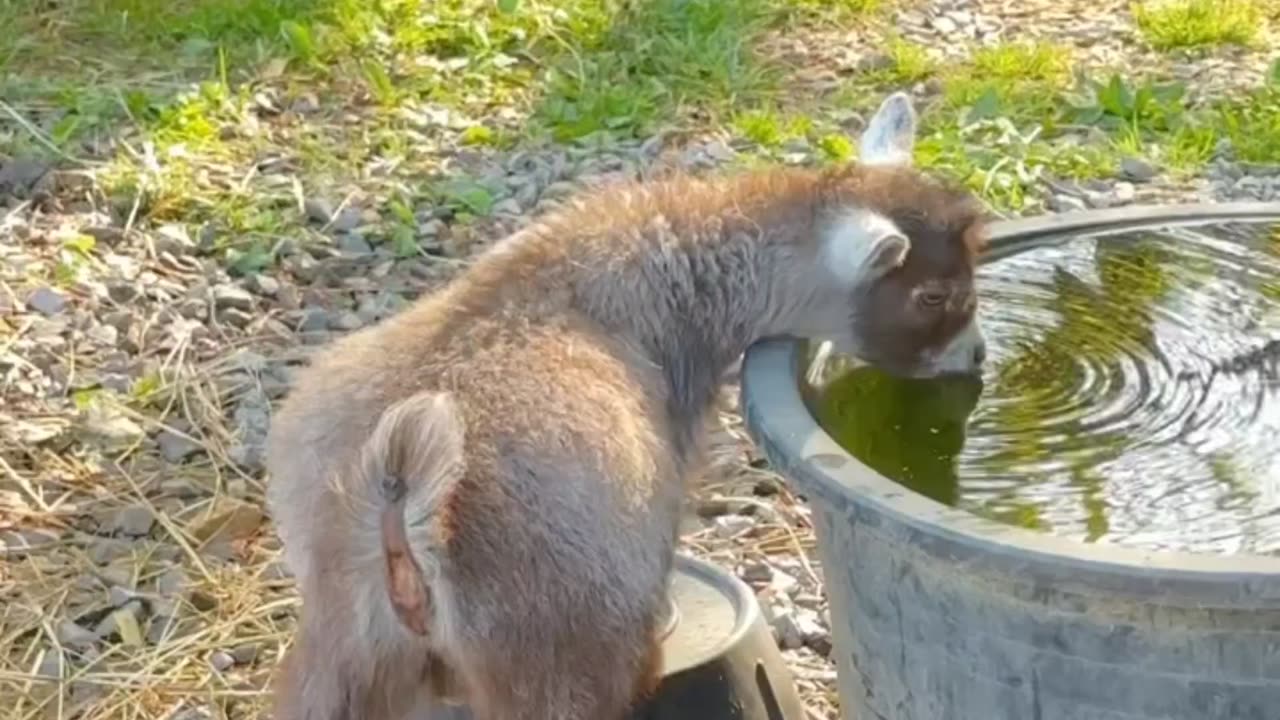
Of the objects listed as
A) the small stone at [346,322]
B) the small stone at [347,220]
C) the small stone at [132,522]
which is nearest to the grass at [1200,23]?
the small stone at [347,220]

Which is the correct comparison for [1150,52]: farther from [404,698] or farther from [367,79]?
[404,698]

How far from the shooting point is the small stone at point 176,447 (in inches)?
193

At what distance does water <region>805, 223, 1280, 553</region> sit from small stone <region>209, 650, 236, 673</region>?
4.19ft

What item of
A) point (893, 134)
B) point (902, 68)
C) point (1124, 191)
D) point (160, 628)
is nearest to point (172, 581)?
point (160, 628)

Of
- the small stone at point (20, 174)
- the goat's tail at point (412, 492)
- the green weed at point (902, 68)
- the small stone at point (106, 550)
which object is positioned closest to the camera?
the goat's tail at point (412, 492)

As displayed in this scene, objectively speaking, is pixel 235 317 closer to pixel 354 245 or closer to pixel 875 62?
pixel 354 245

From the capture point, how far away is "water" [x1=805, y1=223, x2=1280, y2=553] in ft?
10.4

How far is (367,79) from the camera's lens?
22.9 feet

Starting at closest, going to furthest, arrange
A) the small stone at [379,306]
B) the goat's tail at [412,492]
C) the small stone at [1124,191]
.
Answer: the goat's tail at [412,492]
the small stone at [379,306]
the small stone at [1124,191]

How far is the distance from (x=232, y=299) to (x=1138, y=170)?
2405mm

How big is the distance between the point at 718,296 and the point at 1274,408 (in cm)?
90

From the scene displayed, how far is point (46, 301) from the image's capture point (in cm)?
551

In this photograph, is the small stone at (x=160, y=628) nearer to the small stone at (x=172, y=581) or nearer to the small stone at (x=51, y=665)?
the small stone at (x=172, y=581)

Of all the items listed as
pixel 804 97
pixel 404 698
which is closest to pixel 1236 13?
pixel 804 97
